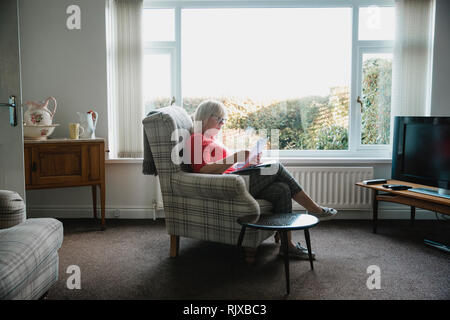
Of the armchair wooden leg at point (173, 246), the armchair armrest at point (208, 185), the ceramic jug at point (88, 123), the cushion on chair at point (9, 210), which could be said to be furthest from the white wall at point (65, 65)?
the cushion on chair at point (9, 210)

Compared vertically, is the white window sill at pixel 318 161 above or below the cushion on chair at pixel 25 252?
above

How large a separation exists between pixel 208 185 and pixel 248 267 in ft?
1.90

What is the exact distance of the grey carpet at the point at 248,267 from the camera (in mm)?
2113

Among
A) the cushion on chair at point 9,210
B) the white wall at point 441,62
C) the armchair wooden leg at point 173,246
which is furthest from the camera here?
the white wall at point 441,62

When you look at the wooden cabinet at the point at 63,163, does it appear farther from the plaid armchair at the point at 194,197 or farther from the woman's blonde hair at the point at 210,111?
the woman's blonde hair at the point at 210,111

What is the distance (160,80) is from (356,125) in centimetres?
195

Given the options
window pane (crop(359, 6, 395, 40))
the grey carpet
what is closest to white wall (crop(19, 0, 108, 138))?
the grey carpet

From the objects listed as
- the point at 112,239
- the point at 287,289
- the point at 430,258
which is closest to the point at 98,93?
the point at 112,239

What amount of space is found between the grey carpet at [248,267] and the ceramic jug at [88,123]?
80cm

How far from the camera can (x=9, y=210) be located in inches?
69.9

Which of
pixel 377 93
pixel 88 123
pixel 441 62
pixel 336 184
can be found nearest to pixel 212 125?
pixel 88 123

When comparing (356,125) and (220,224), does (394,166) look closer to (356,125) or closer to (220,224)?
(356,125)

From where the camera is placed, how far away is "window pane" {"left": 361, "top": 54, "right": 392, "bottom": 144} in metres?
3.81

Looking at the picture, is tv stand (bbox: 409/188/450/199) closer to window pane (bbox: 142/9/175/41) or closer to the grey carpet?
the grey carpet
